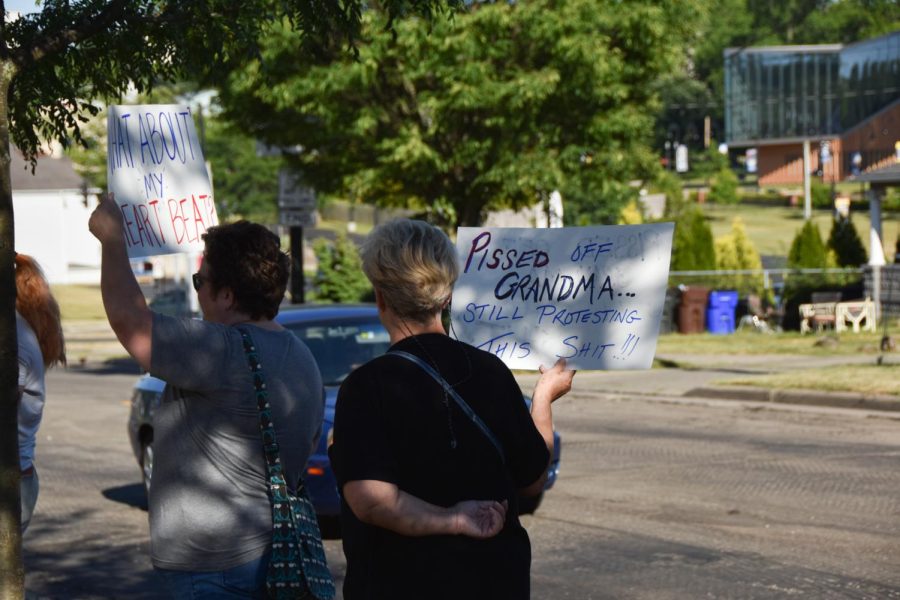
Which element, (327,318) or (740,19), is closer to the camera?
(327,318)

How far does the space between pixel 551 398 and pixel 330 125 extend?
18539 mm

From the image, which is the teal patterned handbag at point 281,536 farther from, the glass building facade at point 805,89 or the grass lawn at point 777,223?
the glass building facade at point 805,89

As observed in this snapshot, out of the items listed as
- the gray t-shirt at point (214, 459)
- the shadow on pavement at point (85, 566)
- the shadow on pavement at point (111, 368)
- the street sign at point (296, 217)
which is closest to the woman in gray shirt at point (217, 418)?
A: the gray t-shirt at point (214, 459)

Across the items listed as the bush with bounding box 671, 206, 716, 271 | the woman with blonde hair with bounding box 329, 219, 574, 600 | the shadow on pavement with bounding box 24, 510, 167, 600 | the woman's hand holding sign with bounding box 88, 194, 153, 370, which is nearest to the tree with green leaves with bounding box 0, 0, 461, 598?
the woman's hand holding sign with bounding box 88, 194, 153, 370

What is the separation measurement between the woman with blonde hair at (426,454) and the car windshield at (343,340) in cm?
654

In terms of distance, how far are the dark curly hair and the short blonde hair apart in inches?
22.5

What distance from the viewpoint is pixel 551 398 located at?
12.4ft

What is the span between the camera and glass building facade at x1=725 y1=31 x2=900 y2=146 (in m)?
76.1

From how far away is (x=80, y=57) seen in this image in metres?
5.14

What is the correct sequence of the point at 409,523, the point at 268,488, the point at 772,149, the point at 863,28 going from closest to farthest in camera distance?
the point at 409,523 < the point at 268,488 < the point at 772,149 < the point at 863,28

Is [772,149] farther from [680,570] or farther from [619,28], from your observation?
[680,570]

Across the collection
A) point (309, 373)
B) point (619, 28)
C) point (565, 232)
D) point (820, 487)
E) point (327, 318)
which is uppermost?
point (619, 28)

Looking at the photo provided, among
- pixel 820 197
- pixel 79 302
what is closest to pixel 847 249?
pixel 79 302

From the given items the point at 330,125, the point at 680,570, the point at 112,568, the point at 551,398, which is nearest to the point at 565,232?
the point at 551,398
